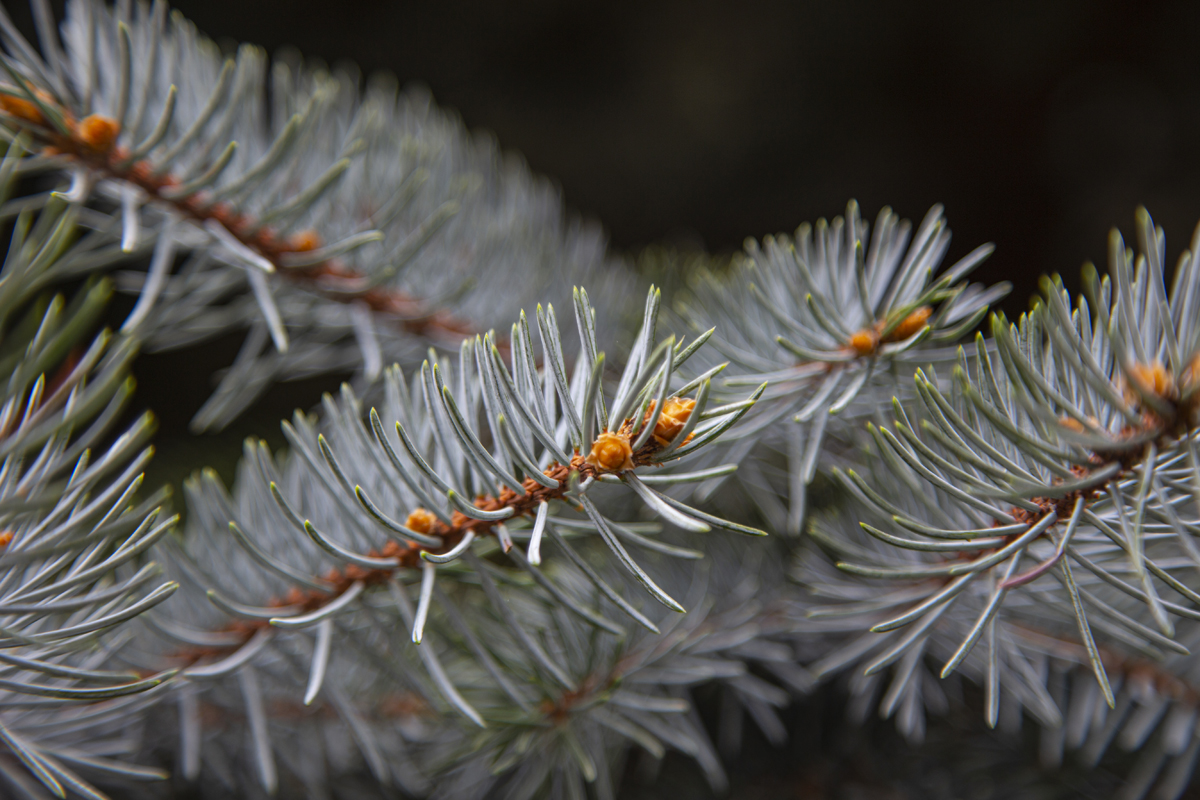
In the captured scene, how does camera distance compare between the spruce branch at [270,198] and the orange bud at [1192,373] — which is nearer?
the orange bud at [1192,373]

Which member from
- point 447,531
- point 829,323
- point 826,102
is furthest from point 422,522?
point 826,102

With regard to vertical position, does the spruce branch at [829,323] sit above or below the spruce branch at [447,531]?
above

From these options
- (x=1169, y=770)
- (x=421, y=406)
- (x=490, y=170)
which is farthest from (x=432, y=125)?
(x=1169, y=770)

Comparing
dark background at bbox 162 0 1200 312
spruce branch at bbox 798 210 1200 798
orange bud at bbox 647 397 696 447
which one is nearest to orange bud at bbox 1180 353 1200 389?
spruce branch at bbox 798 210 1200 798

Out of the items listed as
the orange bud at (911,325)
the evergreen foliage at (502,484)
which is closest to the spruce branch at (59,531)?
the evergreen foliage at (502,484)

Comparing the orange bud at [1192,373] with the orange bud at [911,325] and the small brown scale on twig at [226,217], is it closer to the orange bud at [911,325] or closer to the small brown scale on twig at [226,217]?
the orange bud at [911,325]

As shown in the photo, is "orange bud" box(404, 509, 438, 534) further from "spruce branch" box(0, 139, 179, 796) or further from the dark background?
the dark background
